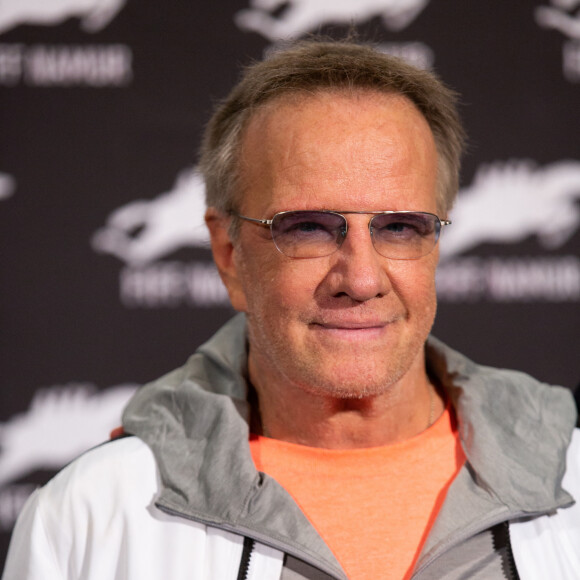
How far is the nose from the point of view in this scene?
4.26ft

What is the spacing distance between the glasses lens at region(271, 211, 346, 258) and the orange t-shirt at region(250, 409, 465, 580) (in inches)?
16.1

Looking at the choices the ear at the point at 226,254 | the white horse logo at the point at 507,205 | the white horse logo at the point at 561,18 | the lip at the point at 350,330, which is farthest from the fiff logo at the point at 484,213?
the lip at the point at 350,330

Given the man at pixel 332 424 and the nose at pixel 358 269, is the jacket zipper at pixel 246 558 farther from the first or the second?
the nose at pixel 358 269

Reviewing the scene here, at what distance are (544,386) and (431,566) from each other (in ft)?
1.65

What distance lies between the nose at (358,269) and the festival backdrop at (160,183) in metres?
1.15

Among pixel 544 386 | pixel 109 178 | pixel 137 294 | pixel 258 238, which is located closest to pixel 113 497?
pixel 258 238

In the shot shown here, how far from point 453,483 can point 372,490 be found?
155 mm

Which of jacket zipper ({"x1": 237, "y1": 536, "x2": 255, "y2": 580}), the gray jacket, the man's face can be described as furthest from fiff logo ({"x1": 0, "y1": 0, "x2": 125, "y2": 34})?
jacket zipper ({"x1": 237, "y1": 536, "x2": 255, "y2": 580})

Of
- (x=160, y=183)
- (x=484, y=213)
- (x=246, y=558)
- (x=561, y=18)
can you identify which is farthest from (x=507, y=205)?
(x=246, y=558)

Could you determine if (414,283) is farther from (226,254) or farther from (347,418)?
(226,254)

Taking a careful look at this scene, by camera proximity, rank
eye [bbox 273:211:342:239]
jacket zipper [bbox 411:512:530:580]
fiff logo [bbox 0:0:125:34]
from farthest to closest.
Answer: fiff logo [bbox 0:0:125:34] < eye [bbox 273:211:342:239] < jacket zipper [bbox 411:512:530:580]

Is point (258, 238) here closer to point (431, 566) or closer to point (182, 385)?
point (182, 385)

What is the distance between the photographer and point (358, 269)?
130cm

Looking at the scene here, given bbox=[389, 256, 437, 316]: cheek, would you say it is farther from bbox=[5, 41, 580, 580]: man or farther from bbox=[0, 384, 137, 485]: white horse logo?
bbox=[0, 384, 137, 485]: white horse logo
